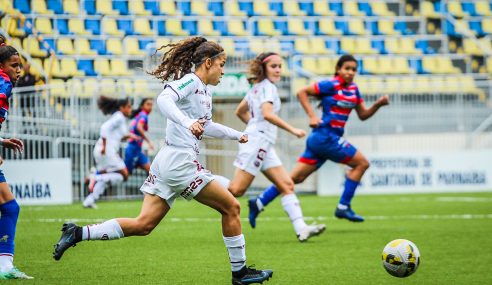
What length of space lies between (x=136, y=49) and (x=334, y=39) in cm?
644

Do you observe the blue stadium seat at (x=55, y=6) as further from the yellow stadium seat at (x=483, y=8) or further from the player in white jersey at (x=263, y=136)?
the player in white jersey at (x=263, y=136)

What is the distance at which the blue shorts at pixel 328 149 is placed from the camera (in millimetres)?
12336

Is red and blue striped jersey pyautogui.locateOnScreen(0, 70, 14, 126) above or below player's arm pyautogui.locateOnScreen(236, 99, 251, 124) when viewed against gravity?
above

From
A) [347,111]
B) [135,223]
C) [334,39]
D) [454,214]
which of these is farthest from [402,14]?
[135,223]

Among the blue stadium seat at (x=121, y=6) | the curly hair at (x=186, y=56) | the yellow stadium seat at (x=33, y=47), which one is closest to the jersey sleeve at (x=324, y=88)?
the curly hair at (x=186, y=56)

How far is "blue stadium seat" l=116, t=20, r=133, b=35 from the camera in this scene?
1027 inches

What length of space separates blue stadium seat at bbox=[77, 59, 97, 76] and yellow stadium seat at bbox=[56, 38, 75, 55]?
459mm

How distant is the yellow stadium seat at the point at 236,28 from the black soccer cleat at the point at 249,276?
20.7m

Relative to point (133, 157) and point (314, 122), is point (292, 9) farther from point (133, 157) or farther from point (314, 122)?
point (314, 122)

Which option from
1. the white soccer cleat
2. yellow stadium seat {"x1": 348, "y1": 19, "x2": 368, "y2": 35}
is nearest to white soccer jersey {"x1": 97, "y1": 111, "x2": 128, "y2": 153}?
the white soccer cleat

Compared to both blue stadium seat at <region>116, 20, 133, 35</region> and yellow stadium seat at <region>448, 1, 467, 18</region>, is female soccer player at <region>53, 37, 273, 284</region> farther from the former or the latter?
yellow stadium seat at <region>448, 1, 467, 18</region>

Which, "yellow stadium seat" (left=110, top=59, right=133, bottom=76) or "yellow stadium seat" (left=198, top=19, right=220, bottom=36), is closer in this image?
"yellow stadium seat" (left=110, top=59, right=133, bottom=76)

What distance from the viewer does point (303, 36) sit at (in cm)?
2816

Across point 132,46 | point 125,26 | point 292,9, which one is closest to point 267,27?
point 292,9
